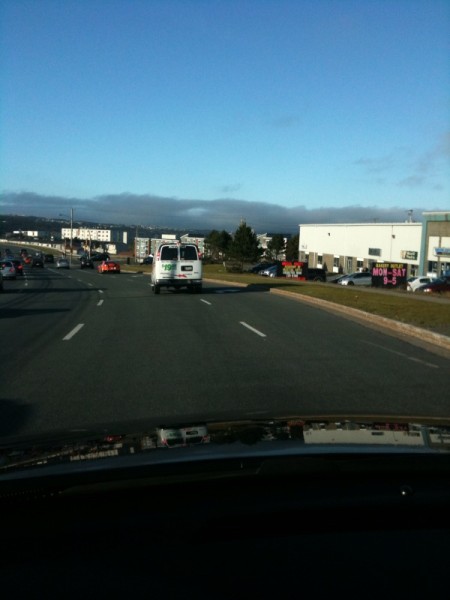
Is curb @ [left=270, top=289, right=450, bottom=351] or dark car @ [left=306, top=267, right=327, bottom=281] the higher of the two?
curb @ [left=270, top=289, right=450, bottom=351]

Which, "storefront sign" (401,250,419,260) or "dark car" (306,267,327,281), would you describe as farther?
"storefront sign" (401,250,419,260)

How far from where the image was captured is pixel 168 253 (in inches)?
1168

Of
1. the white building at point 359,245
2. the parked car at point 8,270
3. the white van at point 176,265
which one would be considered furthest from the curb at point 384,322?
the white building at point 359,245

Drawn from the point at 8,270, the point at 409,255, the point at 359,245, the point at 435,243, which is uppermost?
the point at 435,243

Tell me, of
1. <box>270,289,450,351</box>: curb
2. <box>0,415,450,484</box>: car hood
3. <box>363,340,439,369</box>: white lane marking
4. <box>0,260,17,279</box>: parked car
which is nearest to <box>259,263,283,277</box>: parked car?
<box>0,260,17,279</box>: parked car

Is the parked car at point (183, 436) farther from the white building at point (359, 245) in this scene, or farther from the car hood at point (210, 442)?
the white building at point (359, 245)

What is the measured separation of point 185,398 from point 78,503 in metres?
5.50

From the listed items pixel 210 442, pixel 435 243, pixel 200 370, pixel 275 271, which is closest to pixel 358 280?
pixel 435 243

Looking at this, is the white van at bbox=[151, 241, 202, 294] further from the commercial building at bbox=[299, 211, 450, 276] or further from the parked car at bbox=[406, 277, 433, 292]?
the commercial building at bbox=[299, 211, 450, 276]

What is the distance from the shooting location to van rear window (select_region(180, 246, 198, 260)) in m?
29.8

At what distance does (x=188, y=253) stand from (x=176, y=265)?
0.91m

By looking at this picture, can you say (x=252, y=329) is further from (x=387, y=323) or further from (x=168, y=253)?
(x=168, y=253)

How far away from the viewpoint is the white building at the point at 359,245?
231ft

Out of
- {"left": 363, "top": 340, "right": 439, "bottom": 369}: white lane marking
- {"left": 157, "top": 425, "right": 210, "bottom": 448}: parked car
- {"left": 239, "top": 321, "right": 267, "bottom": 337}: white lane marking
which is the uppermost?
{"left": 157, "top": 425, "right": 210, "bottom": 448}: parked car
